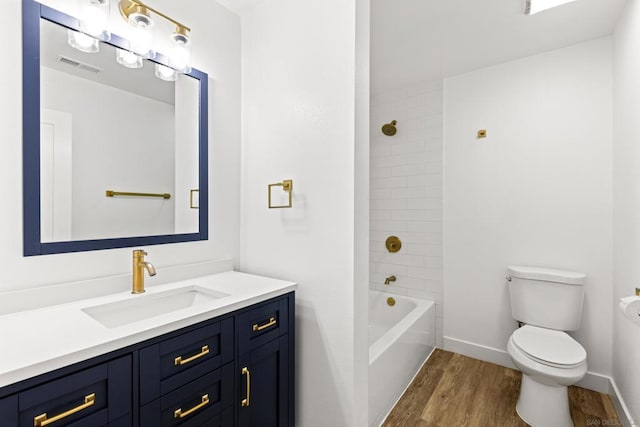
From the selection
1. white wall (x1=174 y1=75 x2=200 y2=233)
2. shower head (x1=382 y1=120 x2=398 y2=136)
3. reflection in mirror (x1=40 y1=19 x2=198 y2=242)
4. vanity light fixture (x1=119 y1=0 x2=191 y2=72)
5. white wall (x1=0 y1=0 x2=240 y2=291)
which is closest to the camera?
white wall (x1=0 y1=0 x2=240 y2=291)

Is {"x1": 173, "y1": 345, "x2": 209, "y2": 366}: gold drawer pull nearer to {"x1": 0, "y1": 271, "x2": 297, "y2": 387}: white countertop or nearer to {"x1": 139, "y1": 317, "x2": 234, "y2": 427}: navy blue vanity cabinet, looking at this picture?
{"x1": 139, "y1": 317, "x2": 234, "y2": 427}: navy blue vanity cabinet

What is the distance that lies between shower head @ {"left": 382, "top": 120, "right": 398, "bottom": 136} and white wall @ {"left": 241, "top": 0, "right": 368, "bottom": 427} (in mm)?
1479

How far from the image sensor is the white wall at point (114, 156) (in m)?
1.29

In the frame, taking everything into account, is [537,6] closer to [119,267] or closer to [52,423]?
[119,267]

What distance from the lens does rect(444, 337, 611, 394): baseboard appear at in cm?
211

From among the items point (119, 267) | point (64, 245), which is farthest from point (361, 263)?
point (64, 245)

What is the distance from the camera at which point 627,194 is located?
1.73 m

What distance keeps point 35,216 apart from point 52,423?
77 centimetres

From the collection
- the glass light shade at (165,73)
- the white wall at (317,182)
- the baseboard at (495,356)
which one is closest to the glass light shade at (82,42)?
the glass light shade at (165,73)

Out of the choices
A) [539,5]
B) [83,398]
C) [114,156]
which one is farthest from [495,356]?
[114,156]

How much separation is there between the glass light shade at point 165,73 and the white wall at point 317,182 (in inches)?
17.7

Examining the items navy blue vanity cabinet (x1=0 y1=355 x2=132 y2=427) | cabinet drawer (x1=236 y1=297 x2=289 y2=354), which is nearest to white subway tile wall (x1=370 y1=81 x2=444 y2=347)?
cabinet drawer (x1=236 y1=297 x2=289 y2=354)

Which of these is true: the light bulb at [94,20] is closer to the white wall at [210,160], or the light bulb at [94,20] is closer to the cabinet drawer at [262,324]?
the white wall at [210,160]

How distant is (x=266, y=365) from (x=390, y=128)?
91.3 inches
